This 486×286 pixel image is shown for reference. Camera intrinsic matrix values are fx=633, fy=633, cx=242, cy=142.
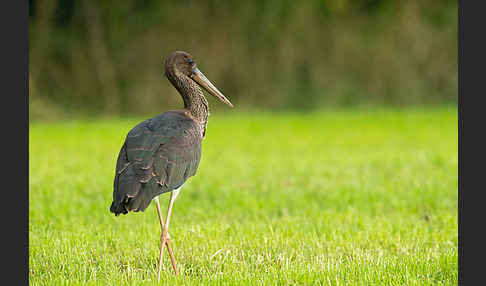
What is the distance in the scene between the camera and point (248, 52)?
23.3 m

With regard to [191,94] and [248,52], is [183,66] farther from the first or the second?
[248,52]

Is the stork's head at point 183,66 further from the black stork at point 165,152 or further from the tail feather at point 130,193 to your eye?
the tail feather at point 130,193

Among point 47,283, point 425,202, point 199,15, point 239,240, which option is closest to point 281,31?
point 199,15

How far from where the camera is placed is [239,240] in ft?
18.9

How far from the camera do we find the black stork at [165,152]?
4.36 m

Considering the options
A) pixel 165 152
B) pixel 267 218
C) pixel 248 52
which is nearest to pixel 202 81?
pixel 165 152

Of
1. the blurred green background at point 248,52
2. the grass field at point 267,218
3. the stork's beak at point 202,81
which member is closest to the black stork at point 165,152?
the stork's beak at point 202,81

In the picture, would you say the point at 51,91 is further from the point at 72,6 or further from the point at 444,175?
the point at 444,175

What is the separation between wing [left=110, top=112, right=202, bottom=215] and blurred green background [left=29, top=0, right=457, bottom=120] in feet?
55.0

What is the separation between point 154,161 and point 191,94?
0.80 metres

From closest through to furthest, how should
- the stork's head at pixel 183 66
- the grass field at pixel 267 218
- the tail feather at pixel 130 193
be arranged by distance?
the tail feather at pixel 130 193, the grass field at pixel 267 218, the stork's head at pixel 183 66

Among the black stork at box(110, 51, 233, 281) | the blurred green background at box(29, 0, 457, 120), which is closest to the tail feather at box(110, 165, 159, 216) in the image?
the black stork at box(110, 51, 233, 281)

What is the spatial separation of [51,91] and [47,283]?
18.3m

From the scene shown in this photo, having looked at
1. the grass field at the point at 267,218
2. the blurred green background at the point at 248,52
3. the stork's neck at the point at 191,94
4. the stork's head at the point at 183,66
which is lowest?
the grass field at the point at 267,218
